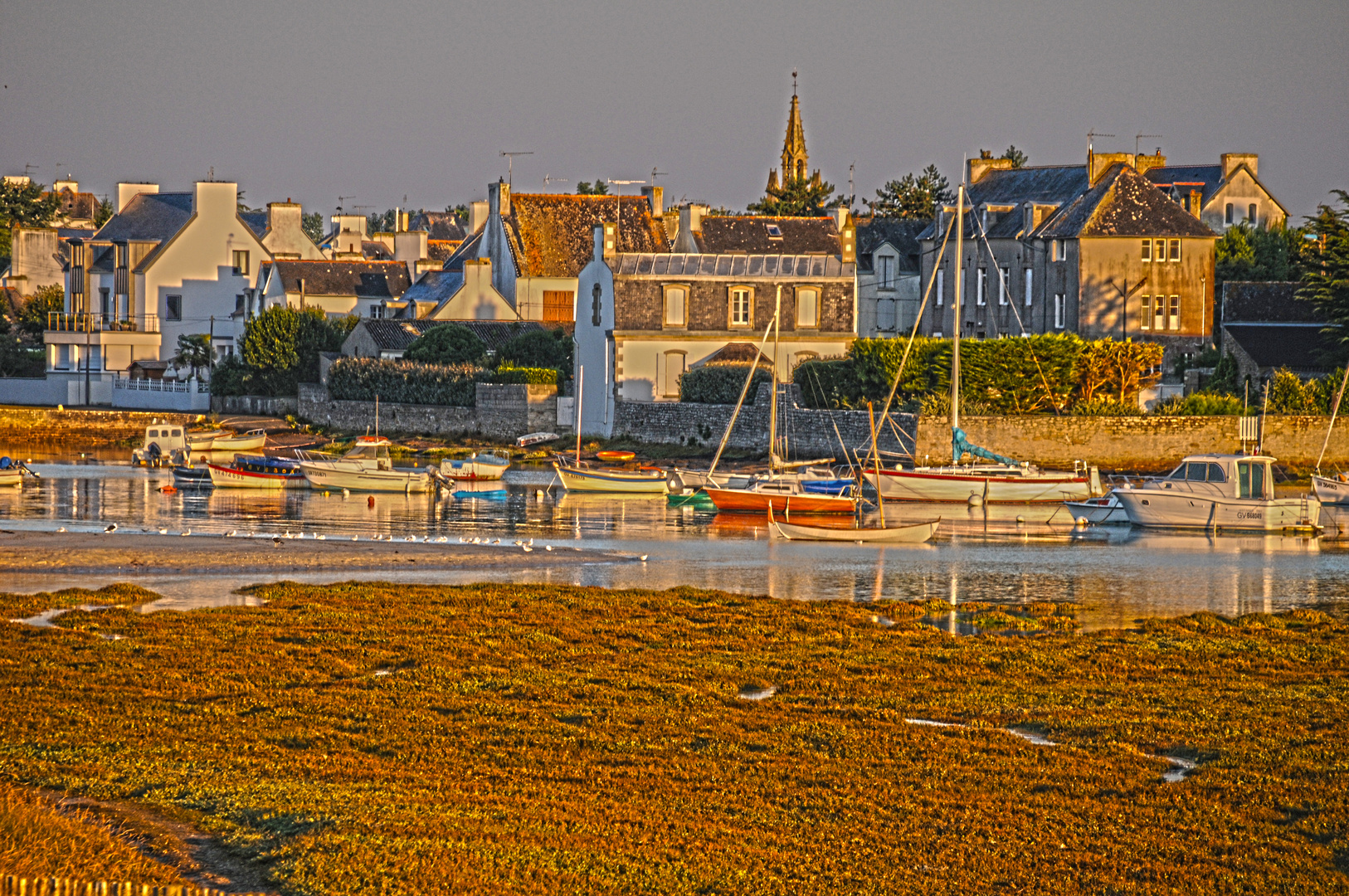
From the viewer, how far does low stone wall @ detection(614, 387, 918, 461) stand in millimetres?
55281

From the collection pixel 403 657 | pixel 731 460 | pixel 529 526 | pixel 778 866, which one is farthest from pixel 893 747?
pixel 731 460

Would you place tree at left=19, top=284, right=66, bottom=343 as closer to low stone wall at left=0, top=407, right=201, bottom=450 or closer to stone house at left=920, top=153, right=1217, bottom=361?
low stone wall at left=0, top=407, right=201, bottom=450

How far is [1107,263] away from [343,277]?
45950mm

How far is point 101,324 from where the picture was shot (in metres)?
92.6

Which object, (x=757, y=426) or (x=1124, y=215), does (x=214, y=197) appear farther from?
(x=1124, y=215)

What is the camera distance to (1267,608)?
27.7 m

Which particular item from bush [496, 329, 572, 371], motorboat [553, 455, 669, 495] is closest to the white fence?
bush [496, 329, 572, 371]

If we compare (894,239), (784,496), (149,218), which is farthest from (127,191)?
(784,496)

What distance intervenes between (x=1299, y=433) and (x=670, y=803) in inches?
1854

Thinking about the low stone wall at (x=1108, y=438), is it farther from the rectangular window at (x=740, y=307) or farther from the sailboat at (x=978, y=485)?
the rectangular window at (x=740, y=307)

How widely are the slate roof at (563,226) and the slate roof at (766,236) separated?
2.70 metres

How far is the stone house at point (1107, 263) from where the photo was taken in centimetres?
6838

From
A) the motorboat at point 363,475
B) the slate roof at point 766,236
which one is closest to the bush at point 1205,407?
the slate roof at point 766,236

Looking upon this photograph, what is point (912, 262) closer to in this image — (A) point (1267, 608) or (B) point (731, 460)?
(B) point (731, 460)
